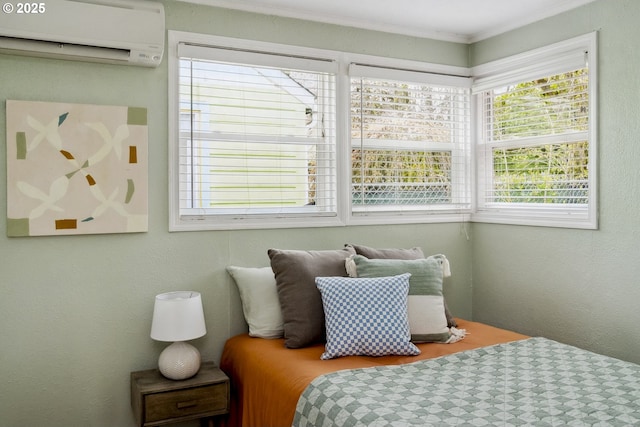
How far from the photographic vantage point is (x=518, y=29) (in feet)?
12.2

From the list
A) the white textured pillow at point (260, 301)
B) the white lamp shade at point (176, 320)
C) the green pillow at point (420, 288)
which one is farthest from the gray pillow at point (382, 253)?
the white lamp shade at point (176, 320)

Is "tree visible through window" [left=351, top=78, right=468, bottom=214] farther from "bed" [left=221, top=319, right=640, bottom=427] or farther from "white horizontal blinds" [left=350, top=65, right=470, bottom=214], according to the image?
"bed" [left=221, top=319, right=640, bottom=427]

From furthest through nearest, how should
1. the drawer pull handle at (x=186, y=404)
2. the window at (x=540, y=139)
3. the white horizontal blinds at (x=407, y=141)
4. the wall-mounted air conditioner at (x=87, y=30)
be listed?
the white horizontal blinds at (x=407, y=141), the window at (x=540, y=139), the drawer pull handle at (x=186, y=404), the wall-mounted air conditioner at (x=87, y=30)

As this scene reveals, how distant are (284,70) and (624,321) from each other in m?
2.37

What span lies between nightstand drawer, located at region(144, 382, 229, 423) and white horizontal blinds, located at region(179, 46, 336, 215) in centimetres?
99

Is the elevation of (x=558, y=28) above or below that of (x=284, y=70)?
above

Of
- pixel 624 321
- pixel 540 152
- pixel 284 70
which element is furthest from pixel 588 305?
pixel 284 70

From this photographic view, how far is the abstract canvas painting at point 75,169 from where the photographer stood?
284 cm

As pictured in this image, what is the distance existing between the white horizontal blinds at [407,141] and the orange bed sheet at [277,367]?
1.06m

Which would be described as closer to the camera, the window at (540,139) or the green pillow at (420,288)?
the green pillow at (420,288)

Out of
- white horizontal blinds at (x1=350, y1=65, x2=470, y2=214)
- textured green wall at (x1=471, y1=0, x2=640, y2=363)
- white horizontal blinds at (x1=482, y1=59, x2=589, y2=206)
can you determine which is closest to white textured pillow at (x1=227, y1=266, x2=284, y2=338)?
white horizontal blinds at (x1=350, y1=65, x2=470, y2=214)

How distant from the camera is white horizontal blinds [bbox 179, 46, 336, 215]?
3277mm

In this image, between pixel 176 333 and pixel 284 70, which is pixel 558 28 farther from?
pixel 176 333

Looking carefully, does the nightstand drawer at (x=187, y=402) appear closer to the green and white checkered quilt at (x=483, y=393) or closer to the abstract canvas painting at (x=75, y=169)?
the green and white checkered quilt at (x=483, y=393)
